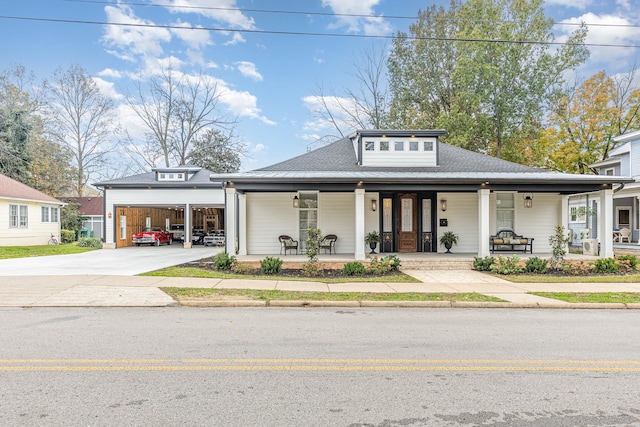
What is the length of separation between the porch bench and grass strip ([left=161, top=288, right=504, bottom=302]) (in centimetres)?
709

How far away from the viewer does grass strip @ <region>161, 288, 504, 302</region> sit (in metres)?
7.99

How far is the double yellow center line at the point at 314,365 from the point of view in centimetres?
412

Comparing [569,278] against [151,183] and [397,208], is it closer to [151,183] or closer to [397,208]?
[397,208]

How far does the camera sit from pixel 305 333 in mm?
5582

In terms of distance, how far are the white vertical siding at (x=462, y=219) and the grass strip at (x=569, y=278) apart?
3.87 metres

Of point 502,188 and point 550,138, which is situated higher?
point 550,138

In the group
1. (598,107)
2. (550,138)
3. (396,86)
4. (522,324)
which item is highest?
(396,86)

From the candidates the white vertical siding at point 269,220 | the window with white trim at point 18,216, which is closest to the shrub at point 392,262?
the white vertical siding at point 269,220

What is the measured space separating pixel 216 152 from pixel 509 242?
2926cm

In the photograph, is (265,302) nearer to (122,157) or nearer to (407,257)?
(407,257)

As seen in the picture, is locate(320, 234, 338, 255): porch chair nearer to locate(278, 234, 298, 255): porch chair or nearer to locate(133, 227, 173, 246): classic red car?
locate(278, 234, 298, 255): porch chair

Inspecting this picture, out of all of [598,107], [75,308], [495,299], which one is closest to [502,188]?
[495,299]

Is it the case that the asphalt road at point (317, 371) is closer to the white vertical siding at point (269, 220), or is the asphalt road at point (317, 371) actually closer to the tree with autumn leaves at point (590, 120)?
the white vertical siding at point (269, 220)

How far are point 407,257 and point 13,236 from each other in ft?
79.4
